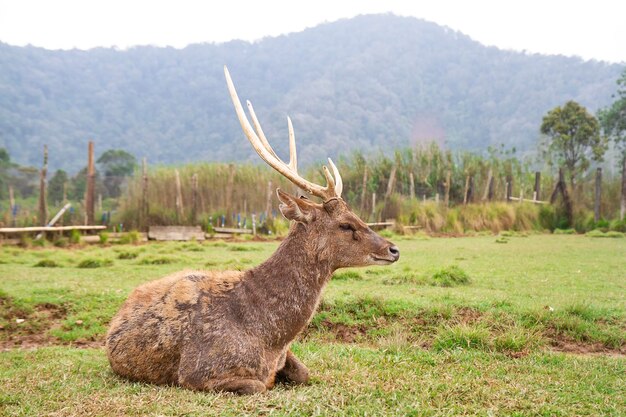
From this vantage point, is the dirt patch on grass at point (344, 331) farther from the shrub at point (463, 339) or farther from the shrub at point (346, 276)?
the shrub at point (346, 276)

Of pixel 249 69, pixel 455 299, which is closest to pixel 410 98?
pixel 249 69

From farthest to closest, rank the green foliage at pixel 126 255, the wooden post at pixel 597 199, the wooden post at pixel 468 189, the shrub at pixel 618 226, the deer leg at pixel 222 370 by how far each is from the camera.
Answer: the wooden post at pixel 468 189
the wooden post at pixel 597 199
the shrub at pixel 618 226
the green foliage at pixel 126 255
the deer leg at pixel 222 370

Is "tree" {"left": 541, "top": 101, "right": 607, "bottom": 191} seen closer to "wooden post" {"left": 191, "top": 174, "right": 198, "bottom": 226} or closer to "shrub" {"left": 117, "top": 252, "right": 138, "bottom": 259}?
"wooden post" {"left": 191, "top": 174, "right": 198, "bottom": 226}

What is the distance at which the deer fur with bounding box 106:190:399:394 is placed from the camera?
16.6 feet

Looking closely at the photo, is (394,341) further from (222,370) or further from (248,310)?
(222,370)

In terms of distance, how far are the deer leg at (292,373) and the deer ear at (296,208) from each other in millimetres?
1225

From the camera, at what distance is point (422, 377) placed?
18.5 ft

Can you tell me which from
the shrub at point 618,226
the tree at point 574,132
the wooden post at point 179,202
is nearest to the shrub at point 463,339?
the shrub at point 618,226

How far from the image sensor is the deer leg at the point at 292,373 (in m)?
5.41

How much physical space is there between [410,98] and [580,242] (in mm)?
109150

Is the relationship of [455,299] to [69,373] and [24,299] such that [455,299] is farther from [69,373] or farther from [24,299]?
[24,299]

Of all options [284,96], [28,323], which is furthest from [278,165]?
[284,96]

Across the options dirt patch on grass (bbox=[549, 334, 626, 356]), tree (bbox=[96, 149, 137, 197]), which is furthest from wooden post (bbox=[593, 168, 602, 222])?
tree (bbox=[96, 149, 137, 197])

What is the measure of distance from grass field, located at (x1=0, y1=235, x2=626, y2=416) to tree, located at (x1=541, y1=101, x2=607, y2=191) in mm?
27899
